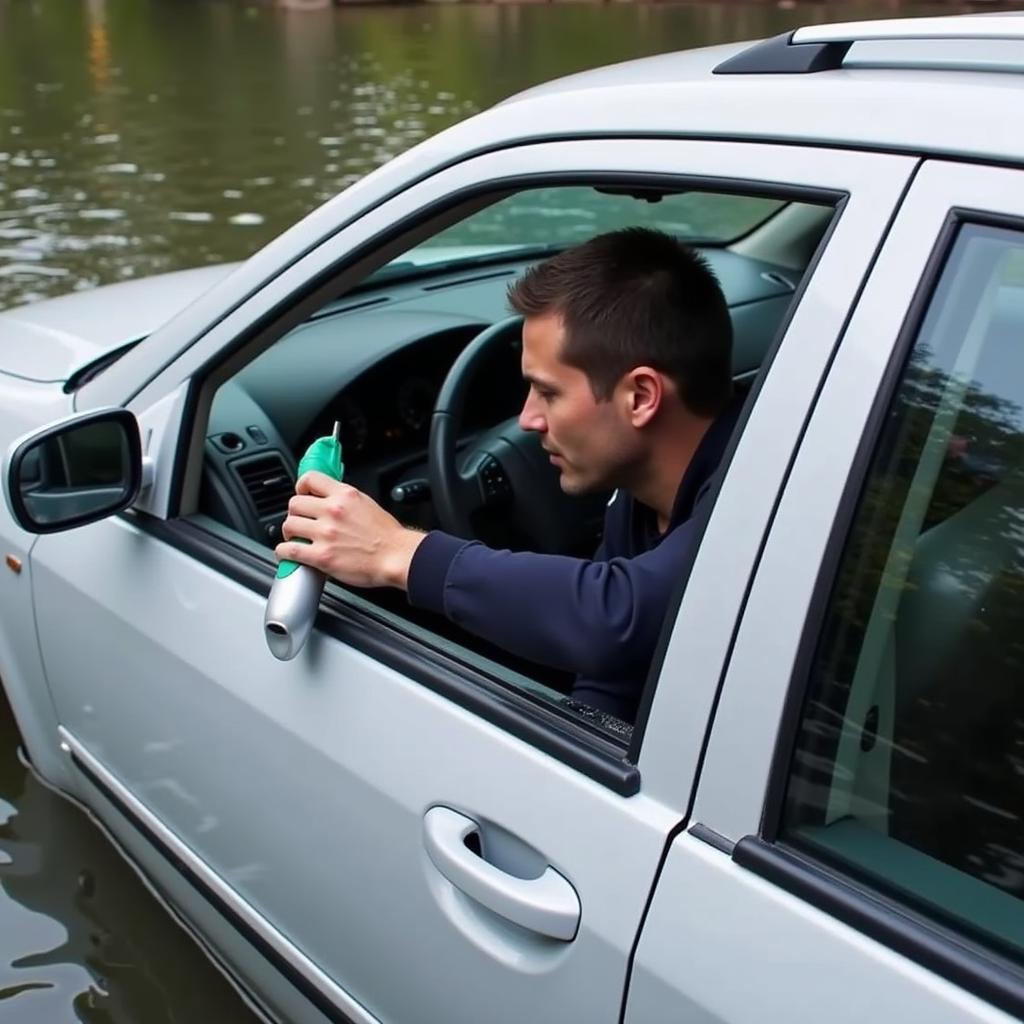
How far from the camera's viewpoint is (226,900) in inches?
78.6

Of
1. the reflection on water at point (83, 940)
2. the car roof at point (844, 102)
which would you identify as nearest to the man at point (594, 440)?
the car roof at point (844, 102)

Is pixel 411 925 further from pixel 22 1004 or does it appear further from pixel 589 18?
pixel 589 18

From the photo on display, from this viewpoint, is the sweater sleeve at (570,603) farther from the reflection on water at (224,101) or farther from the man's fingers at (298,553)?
the reflection on water at (224,101)

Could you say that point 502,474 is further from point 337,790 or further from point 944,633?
point 944,633

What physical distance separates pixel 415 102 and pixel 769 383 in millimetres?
15246

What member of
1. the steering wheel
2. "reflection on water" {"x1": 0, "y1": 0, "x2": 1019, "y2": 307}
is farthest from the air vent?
"reflection on water" {"x1": 0, "y1": 0, "x2": 1019, "y2": 307}

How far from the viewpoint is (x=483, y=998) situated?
4.79 ft

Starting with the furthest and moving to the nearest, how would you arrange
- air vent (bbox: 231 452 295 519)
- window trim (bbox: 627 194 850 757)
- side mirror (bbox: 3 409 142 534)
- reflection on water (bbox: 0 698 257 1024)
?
reflection on water (bbox: 0 698 257 1024) → air vent (bbox: 231 452 295 519) → side mirror (bbox: 3 409 142 534) → window trim (bbox: 627 194 850 757)

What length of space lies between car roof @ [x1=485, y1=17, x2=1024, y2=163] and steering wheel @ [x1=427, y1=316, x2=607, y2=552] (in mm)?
843

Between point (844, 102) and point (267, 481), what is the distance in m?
1.28

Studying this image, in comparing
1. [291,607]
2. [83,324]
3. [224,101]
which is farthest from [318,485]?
[224,101]

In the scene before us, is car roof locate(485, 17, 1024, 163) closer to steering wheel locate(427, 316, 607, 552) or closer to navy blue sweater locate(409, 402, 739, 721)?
navy blue sweater locate(409, 402, 739, 721)

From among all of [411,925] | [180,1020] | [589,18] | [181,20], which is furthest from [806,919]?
[181,20]

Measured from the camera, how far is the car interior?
87.2 inches
